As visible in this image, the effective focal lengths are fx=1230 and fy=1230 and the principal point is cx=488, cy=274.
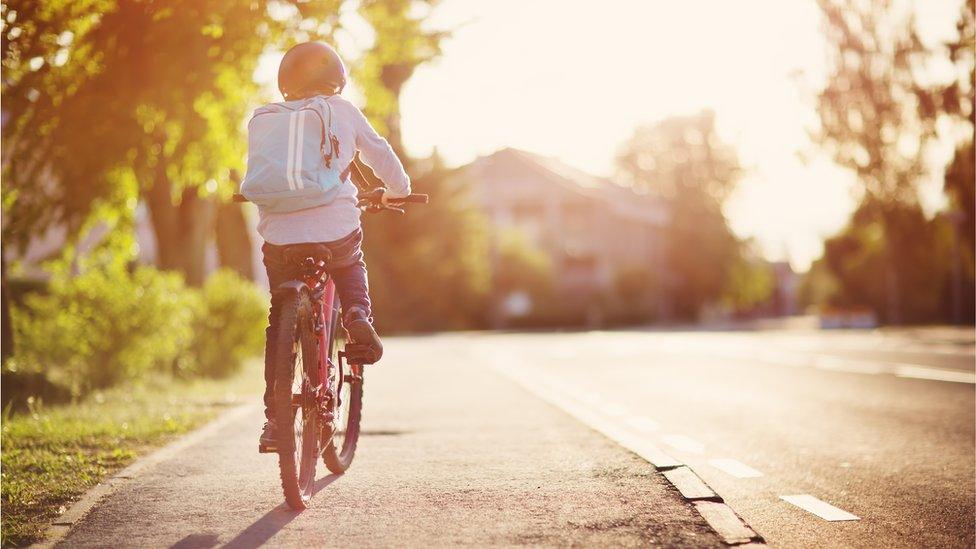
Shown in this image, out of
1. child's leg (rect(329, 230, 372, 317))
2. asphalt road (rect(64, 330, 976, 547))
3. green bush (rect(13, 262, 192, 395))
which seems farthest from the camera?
green bush (rect(13, 262, 192, 395))

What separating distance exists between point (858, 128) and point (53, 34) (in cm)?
2936

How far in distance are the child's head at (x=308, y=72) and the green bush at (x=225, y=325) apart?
30.6 feet

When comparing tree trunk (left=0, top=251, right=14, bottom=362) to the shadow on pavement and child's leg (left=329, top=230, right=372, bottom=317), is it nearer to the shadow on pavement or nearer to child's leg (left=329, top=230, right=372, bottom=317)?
child's leg (left=329, top=230, right=372, bottom=317)

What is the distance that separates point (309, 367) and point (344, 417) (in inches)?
42.1

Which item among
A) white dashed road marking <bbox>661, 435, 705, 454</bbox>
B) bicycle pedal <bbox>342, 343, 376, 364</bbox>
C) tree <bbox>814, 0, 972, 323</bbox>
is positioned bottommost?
white dashed road marking <bbox>661, 435, 705, 454</bbox>

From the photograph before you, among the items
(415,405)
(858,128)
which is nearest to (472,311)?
(858,128)

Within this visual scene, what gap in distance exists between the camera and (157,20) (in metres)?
8.68

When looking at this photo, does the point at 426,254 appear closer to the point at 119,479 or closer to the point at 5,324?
the point at 5,324

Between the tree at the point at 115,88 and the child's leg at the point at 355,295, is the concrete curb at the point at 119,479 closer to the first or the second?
the child's leg at the point at 355,295

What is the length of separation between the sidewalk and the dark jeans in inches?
23.2

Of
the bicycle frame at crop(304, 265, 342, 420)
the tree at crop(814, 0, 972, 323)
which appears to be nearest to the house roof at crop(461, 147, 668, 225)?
the tree at crop(814, 0, 972, 323)

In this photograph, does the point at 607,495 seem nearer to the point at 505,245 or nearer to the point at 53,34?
the point at 53,34

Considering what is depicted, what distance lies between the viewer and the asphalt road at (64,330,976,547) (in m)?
4.82

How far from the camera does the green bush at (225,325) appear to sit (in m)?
15.0
